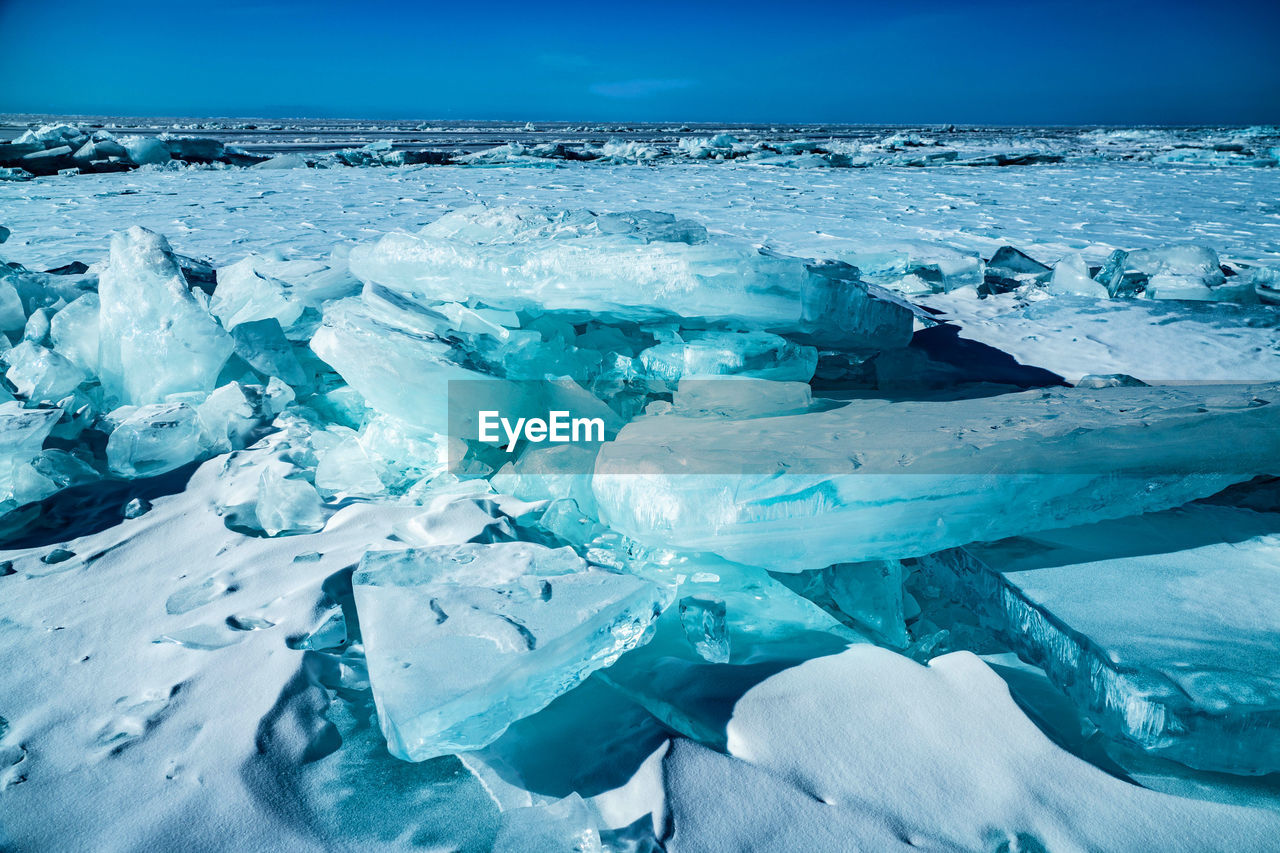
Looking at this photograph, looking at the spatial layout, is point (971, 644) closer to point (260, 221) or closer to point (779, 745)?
point (779, 745)

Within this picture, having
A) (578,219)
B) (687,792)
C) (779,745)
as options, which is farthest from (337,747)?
(578,219)

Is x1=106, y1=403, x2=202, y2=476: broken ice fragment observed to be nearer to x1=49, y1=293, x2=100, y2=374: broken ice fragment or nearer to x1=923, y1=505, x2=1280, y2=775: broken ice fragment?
x1=49, y1=293, x2=100, y2=374: broken ice fragment

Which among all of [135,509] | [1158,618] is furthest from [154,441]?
[1158,618]

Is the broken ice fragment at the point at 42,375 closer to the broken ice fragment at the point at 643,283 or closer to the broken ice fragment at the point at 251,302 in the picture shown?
the broken ice fragment at the point at 251,302

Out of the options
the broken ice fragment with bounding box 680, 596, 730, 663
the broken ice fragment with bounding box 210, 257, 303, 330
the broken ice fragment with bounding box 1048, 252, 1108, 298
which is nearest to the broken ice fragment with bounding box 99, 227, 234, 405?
the broken ice fragment with bounding box 210, 257, 303, 330

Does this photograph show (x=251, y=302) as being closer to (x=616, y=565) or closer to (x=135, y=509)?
(x=135, y=509)

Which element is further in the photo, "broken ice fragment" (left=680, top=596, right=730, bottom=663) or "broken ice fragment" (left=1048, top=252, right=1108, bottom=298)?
"broken ice fragment" (left=1048, top=252, right=1108, bottom=298)

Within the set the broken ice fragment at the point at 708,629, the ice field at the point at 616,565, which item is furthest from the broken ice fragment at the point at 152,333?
the broken ice fragment at the point at 708,629

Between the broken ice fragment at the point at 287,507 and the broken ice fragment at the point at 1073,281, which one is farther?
the broken ice fragment at the point at 1073,281

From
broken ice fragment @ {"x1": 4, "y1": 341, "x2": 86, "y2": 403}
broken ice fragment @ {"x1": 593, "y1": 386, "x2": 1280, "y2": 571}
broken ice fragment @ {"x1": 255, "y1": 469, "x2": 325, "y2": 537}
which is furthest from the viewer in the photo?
broken ice fragment @ {"x1": 4, "y1": 341, "x2": 86, "y2": 403}
